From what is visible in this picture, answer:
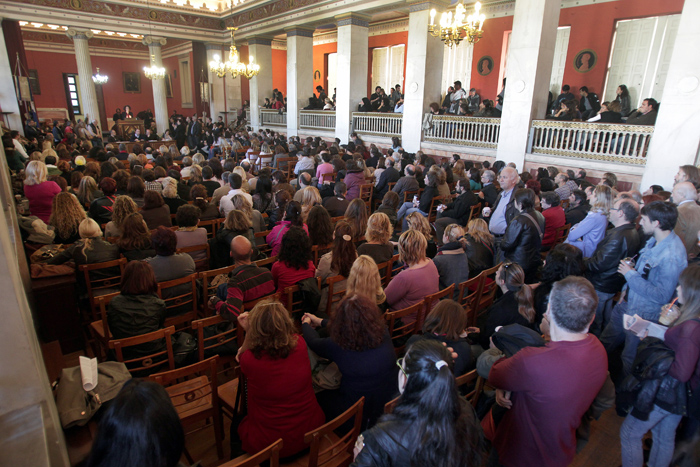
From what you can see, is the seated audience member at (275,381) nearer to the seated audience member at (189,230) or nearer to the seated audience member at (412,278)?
the seated audience member at (412,278)

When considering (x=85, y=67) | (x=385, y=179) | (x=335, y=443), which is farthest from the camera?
(x=85, y=67)

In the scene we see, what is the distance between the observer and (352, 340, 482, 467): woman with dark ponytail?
3.79ft

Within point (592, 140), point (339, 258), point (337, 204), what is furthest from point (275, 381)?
point (592, 140)

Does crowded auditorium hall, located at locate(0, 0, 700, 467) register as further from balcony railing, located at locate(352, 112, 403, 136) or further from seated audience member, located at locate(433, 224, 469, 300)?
balcony railing, located at locate(352, 112, 403, 136)

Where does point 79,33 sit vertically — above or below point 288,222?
above

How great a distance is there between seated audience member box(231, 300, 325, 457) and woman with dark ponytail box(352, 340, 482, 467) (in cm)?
60

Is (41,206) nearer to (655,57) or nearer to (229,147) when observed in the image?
(229,147)

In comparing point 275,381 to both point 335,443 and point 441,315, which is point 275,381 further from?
point 441,315

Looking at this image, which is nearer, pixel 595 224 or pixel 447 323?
pixel 447 323

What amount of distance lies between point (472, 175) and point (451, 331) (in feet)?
14.6

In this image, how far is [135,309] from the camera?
2439mm

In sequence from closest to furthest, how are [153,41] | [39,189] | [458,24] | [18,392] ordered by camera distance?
[18,392], [39,189], [458,24], [153,41]

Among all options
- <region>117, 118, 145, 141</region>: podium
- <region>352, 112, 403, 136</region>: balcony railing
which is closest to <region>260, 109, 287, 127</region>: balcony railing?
<region>352, 112, 403, 136</region>: balcony railing

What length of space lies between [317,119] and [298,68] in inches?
75.9
